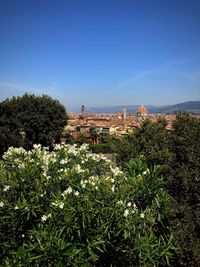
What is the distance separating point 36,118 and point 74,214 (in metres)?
31.7

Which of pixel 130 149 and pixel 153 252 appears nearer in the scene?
pixel 153 252

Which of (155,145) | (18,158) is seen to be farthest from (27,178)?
(155,145)

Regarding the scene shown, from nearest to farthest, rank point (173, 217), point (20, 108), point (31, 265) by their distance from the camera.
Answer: point (31, 265) < point (173, 217) < point (20, 108)

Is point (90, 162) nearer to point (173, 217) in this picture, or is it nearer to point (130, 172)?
point (130, 172)

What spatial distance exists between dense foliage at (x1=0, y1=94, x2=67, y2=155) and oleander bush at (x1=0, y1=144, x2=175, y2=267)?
2811cm

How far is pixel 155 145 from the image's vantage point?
44.6 ft

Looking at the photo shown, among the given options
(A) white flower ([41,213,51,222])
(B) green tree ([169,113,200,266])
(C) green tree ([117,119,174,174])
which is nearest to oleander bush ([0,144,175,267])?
(A) white flower ([41,213,51,222])

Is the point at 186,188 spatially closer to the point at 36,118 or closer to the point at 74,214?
the point at 74,214

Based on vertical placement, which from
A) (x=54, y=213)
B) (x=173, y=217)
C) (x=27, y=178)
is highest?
(x=27, y=178)

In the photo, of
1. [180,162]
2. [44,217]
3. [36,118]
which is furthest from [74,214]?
[36,118]

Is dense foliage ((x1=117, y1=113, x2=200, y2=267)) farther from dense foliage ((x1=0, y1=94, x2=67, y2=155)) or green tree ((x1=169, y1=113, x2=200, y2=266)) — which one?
dense foliage ((x1=0, y1=94, x2=67, y2=155))

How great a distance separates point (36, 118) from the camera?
37250 mm

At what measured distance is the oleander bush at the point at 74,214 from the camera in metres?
6.48

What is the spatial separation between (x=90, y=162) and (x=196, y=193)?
424 centimetres
